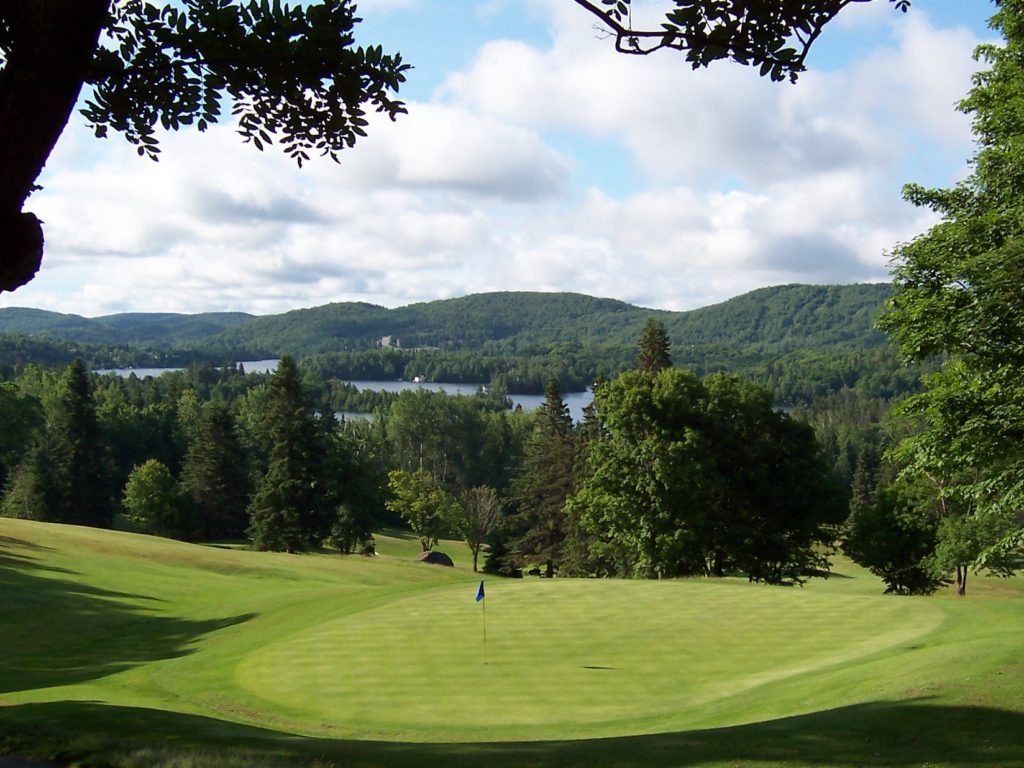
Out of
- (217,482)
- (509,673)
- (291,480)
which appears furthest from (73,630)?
(217,482)

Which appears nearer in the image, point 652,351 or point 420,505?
point 652,351

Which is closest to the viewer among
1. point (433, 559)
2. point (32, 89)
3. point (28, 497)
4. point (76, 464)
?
point (32, 89)

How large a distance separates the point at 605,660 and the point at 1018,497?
922 cm

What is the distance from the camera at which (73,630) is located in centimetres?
2714

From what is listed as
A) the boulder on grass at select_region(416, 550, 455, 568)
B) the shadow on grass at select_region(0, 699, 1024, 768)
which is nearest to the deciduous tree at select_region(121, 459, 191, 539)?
the boulder on grass at select_region(416, 550, 455, 568)

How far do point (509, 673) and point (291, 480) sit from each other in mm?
43947

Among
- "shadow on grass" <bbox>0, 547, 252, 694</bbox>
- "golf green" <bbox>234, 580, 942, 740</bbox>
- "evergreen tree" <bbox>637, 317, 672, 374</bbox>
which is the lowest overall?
"shadow on grass" <bbox>0, 547, 252, 694</bbox>

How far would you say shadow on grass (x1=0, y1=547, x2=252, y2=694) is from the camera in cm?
2233

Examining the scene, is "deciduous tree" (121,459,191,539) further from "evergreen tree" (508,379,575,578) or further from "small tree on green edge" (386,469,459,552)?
"evergreen tree" (508,379,575,578)

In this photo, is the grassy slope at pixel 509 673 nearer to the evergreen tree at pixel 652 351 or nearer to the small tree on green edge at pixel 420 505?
the evergreen tree at pixel 652 351

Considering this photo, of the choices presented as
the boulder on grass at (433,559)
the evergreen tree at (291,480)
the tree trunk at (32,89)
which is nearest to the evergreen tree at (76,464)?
the evergreen tree at (291,480)

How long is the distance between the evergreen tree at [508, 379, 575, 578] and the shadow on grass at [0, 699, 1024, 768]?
165 ft

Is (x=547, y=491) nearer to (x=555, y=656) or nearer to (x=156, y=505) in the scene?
(x=156, y=505)

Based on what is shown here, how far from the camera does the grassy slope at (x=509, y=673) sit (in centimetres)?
1077
